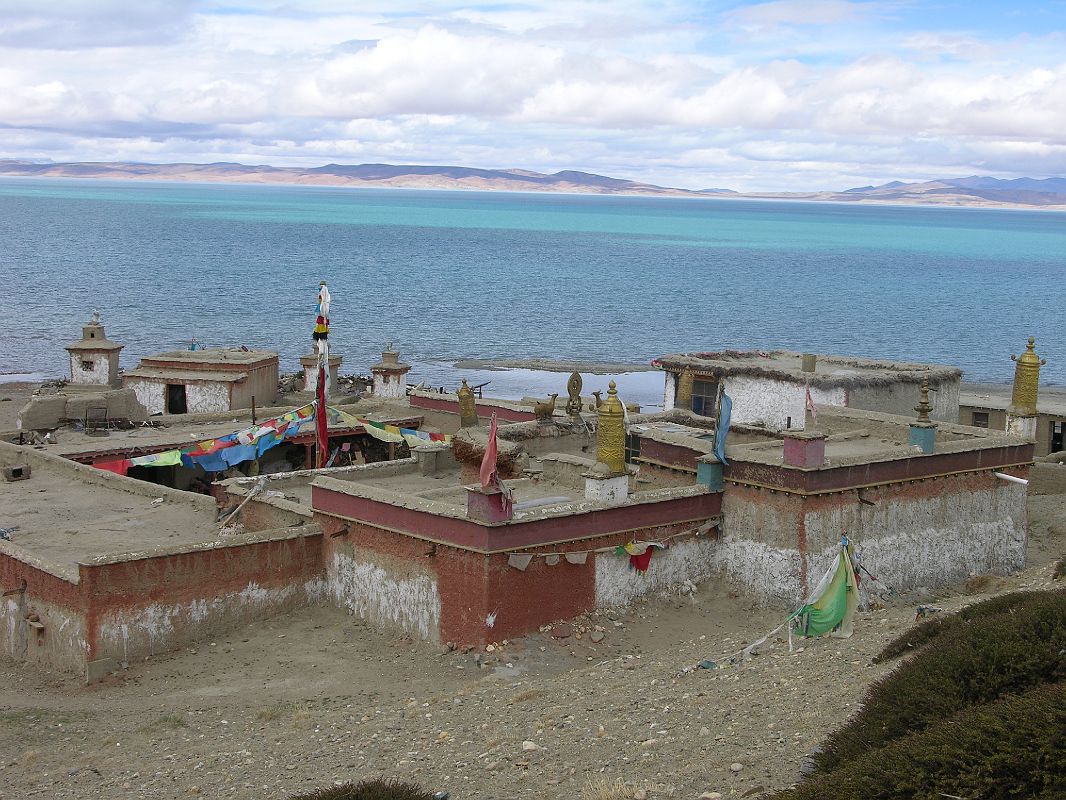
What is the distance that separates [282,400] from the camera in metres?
47.4

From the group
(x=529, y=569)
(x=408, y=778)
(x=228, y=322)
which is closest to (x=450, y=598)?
(x=529, y=569)

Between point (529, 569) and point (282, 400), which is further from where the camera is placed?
point (282, 400)

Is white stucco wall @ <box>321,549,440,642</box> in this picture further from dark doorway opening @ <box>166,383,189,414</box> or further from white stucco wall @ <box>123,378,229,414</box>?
Answer: dark doorway opening @ <box>166,383,189,414</box>

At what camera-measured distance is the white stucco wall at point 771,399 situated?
36.8 m

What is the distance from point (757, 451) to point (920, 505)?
3.43 m

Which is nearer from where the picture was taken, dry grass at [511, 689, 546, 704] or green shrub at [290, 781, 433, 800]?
green shrub at [290, 781, 433, 800]

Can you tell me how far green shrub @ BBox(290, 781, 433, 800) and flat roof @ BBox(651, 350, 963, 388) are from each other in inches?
940

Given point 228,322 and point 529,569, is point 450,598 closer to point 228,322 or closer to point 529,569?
point 529,569

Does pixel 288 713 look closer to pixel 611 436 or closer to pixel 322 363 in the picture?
pixel 611 436

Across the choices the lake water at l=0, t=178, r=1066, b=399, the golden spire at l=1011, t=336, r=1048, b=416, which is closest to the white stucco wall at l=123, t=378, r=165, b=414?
the golden spire at l=1011, t=336, r=1048, b=416

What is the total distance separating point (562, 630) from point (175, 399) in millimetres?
25562

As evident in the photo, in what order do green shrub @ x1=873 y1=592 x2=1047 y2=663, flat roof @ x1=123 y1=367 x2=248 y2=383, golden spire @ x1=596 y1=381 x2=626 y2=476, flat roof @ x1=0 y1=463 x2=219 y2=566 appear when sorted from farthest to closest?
flat roof @ x1=123 y1=367 x2=248 y2=383, flat roof @ x1=0 y1=463 x2=219 y2=566, golden spire @ x1=596 y1=381 x2=626 y2=476, green shrub @ x1=873 y1=592 x2=1047 y2=663

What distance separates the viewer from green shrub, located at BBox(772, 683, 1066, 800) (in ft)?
39.5

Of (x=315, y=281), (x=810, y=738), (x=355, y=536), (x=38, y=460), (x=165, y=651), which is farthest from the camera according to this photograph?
(x=315, y=281)
